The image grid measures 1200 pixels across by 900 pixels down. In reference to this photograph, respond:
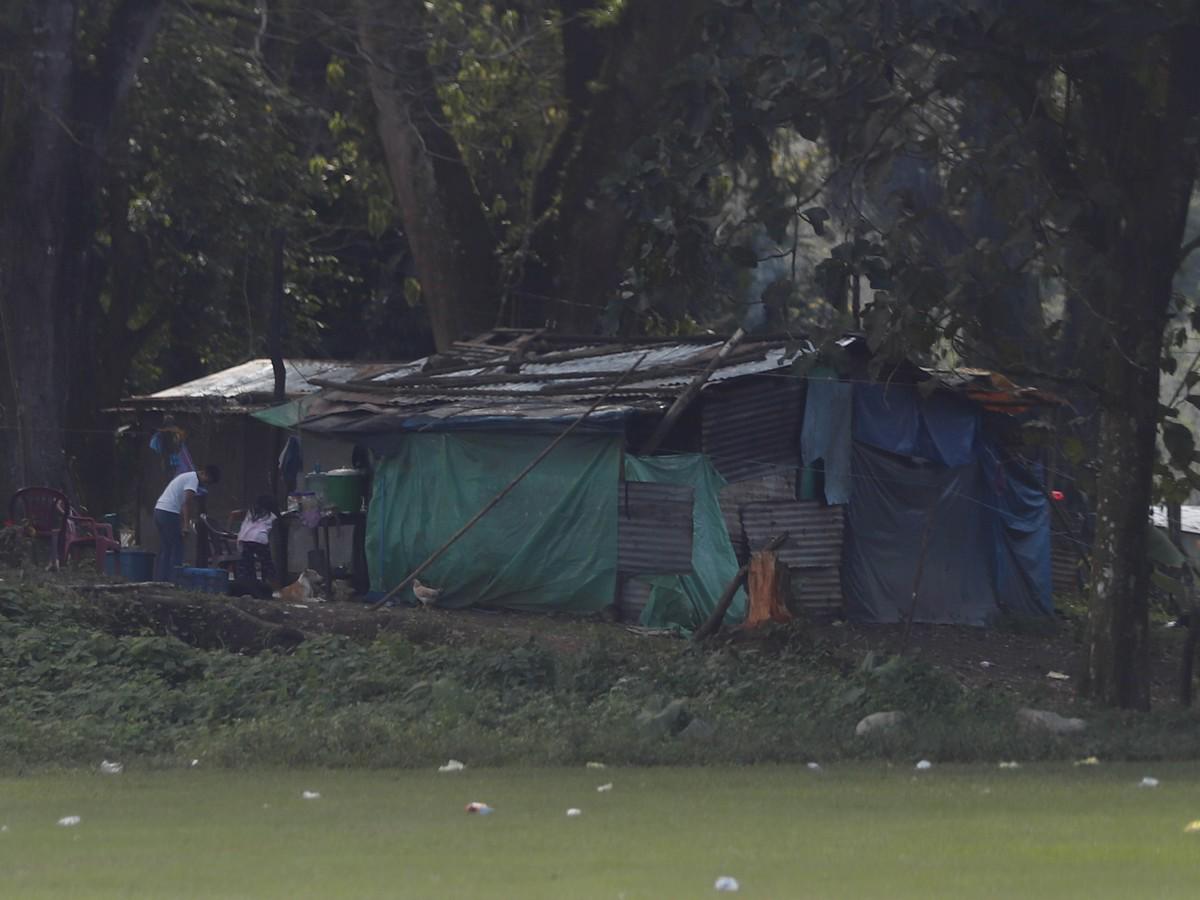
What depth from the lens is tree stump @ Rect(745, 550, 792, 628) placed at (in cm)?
1418

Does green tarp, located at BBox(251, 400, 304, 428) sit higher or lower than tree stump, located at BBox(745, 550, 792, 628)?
higher

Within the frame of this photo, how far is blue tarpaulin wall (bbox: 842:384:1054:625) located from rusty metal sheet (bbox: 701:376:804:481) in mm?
773

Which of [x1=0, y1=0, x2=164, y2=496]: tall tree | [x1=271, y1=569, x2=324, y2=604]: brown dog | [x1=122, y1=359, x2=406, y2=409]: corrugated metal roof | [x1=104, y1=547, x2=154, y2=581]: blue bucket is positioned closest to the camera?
[x1=104, y1=547, x2=154, y2=581]: blue bucket

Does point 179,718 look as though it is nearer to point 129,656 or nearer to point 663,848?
point 129,656

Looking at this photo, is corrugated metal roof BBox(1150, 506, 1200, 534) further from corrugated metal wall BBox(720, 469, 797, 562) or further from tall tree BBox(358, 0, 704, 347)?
tall tree BBox(358, 0, 704, 347)

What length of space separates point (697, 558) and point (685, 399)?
69.1 inches

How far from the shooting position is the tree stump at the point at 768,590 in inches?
558

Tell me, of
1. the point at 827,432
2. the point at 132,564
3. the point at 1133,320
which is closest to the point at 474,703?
the point at 1133,320

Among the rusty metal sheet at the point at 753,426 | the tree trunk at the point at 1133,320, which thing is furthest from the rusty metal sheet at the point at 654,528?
the tree trunk at the point at 1133,320

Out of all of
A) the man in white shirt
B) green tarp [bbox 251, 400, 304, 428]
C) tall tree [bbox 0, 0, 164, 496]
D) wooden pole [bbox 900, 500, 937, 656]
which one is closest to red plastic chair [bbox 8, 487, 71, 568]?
tall tree [bbox 0, 0, 164, 496]

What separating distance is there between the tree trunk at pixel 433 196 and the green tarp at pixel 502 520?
382 centimetres

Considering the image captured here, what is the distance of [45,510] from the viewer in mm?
19672

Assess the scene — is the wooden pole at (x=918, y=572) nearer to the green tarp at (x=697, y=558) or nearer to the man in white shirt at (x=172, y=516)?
the green tarp at (x=697, y=558)

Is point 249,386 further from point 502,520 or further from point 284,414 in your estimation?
point 502,520
